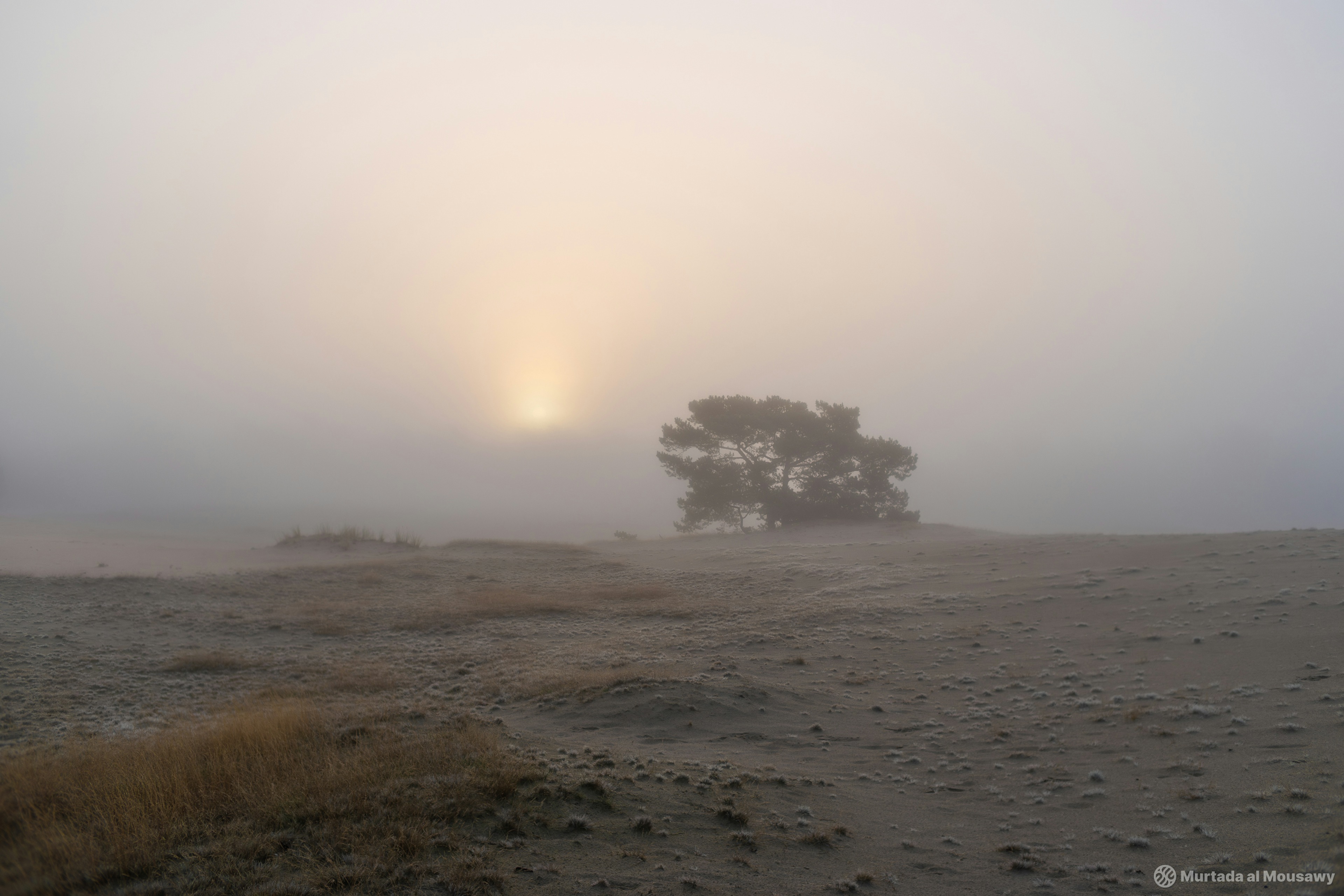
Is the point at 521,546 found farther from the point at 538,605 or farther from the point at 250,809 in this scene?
the point at 250,809

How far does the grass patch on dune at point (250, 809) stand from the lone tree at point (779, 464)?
3839 cm

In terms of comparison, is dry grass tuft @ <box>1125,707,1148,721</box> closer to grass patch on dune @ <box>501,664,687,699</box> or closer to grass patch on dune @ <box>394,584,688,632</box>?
grass patch on dune @ <box>501,664,687,699</box>

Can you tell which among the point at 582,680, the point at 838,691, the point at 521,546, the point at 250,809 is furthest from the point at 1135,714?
the point at 521,546

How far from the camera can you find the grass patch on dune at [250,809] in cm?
514

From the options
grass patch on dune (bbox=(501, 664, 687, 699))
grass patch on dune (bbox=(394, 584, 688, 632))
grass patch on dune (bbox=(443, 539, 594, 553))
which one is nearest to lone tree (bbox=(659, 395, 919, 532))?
grass patch on dune (bbox=(443, 539, 594, 553))

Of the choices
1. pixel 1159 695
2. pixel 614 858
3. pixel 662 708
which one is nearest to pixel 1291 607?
pixel 1159 695

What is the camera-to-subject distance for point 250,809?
6.29m

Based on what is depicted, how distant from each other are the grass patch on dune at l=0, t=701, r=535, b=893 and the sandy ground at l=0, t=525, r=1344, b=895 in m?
0.70

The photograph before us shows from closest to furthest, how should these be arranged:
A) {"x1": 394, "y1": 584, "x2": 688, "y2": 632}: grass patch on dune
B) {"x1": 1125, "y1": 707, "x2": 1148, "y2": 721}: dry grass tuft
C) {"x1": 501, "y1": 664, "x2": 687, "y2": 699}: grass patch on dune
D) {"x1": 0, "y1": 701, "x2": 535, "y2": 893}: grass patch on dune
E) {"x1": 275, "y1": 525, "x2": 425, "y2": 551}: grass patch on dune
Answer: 1. {"x1": 0, "y1": 701, "x2": 535, "y2": 893}: grass patch on dune
2. {"x1": 1125, "y1": 707, "x2": 1148, "y2": 721}: dry grass tuft
3. {"x1": 501, "y1": 664, "x2": 687, "y2": 699}: grass patch on dune
4. {"x1": 394, "y1": 584, "x2": 688, "y2": 632}: grass patch on dune
5. {"x1": 275, "y1": 525, "x2": 425, "y2": 551}: grass patch on dune

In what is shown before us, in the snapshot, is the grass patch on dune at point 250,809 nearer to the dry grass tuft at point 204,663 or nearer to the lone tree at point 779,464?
the dry grass tuft at point 204,663

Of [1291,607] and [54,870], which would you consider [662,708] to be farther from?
[1291,607]

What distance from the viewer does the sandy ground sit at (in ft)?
21.1

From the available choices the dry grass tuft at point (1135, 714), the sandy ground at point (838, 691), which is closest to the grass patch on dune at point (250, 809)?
the sandy ground at point (838, 691)

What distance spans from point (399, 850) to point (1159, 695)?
11.3m
